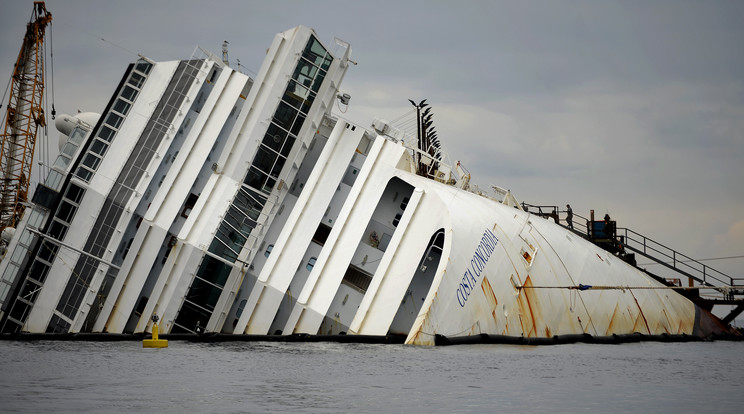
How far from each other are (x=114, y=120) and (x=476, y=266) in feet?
46.3

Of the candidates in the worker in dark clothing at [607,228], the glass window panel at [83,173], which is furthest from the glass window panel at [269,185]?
the worker in dark clothing at [607,228]

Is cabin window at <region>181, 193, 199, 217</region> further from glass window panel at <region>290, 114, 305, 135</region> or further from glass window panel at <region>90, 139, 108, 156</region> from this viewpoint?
glass window panel at <region>290, 114, 305, 135</region>

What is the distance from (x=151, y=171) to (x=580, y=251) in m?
20.6

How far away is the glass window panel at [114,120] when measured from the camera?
101 feet

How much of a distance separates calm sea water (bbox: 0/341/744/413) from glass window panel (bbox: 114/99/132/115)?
8.59 metres

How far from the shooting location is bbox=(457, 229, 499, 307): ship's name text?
2869cm

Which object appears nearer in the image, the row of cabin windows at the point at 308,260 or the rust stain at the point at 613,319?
the row of cabin windows at the point at 308,260

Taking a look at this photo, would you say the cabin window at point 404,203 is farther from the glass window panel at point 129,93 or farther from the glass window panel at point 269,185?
the glass window panel at point 129,93

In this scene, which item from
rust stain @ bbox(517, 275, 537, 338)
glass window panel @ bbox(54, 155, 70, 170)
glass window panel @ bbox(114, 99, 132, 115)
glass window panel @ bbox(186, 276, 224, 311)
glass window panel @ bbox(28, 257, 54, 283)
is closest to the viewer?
glass window panel @ bbox(28, 257, 54, 283)

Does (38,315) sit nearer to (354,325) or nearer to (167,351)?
(167,351)

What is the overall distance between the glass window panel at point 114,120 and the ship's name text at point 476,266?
44.7ft

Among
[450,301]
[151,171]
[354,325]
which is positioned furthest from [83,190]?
[450,301]

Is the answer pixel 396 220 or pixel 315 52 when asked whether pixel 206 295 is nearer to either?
pixel 396 220

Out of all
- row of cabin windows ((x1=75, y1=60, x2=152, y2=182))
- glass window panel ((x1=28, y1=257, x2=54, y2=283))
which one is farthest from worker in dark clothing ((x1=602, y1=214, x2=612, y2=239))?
glass window panel ((x1=28, y1=257, x2=54, y2=283))
